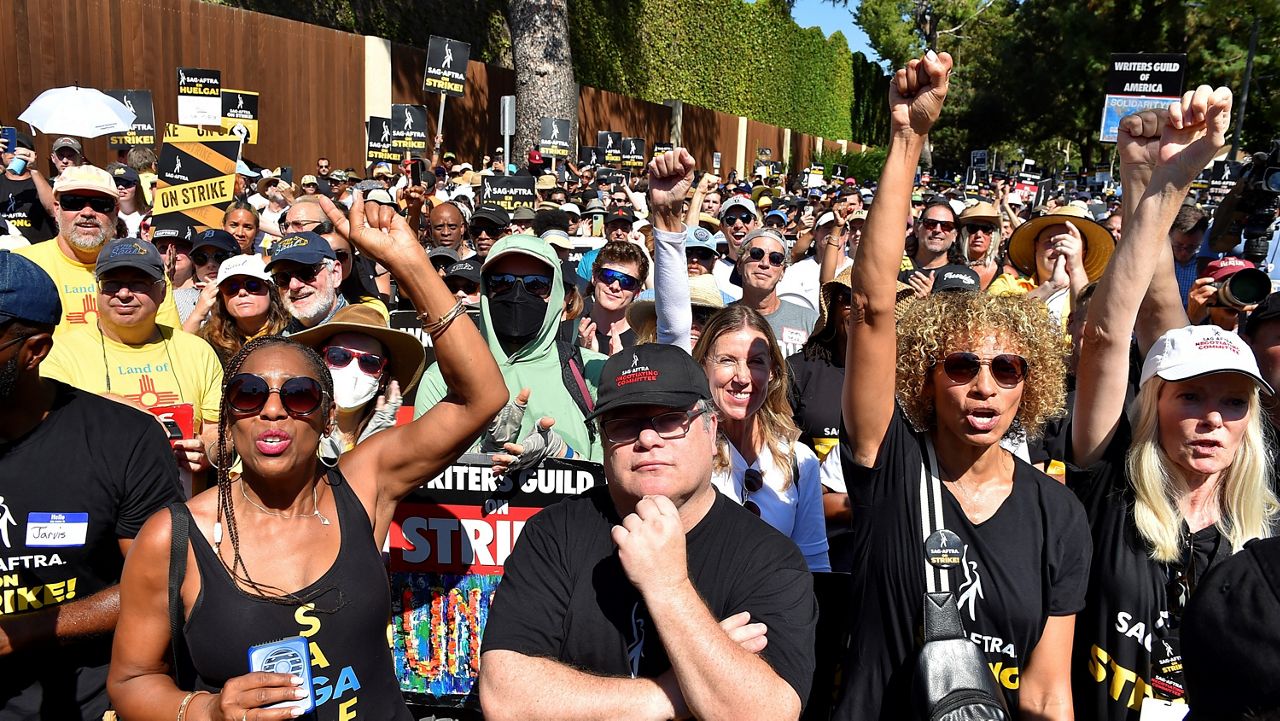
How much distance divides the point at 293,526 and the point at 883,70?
68538 mm

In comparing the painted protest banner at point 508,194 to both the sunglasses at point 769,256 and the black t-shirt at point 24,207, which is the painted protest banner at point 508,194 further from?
the sunglasses at point 769,256

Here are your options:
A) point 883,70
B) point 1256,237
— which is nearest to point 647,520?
point 1256,237

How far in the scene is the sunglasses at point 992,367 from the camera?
272 cm

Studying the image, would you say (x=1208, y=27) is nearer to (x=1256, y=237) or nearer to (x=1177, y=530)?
(x=1256, y=237)

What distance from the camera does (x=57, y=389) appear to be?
9.51ft

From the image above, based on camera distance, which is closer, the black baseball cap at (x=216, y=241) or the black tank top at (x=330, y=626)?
the black tank top at (x=330, y=626)

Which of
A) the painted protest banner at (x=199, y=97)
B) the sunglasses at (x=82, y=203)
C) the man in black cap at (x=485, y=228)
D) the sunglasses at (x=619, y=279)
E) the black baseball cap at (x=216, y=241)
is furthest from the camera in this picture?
the painted protest banner at (x=199, y=97)

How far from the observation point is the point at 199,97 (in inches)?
389

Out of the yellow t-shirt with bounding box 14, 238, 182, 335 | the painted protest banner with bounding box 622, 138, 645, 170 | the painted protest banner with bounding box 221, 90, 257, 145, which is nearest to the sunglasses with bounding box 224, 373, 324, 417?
the yellow t-shirt with bounding box 14, 238, 182, 335

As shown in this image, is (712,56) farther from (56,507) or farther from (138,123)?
(56,507)

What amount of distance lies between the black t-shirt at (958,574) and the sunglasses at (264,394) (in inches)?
56.4

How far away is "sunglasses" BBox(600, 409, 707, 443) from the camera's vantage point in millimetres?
2385

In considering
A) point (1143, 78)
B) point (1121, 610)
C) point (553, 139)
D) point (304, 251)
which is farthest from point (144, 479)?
point (1143, 78)

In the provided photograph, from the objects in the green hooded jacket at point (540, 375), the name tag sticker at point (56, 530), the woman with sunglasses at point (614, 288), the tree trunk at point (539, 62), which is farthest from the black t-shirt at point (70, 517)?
the tree trunk at point (539, 62)
